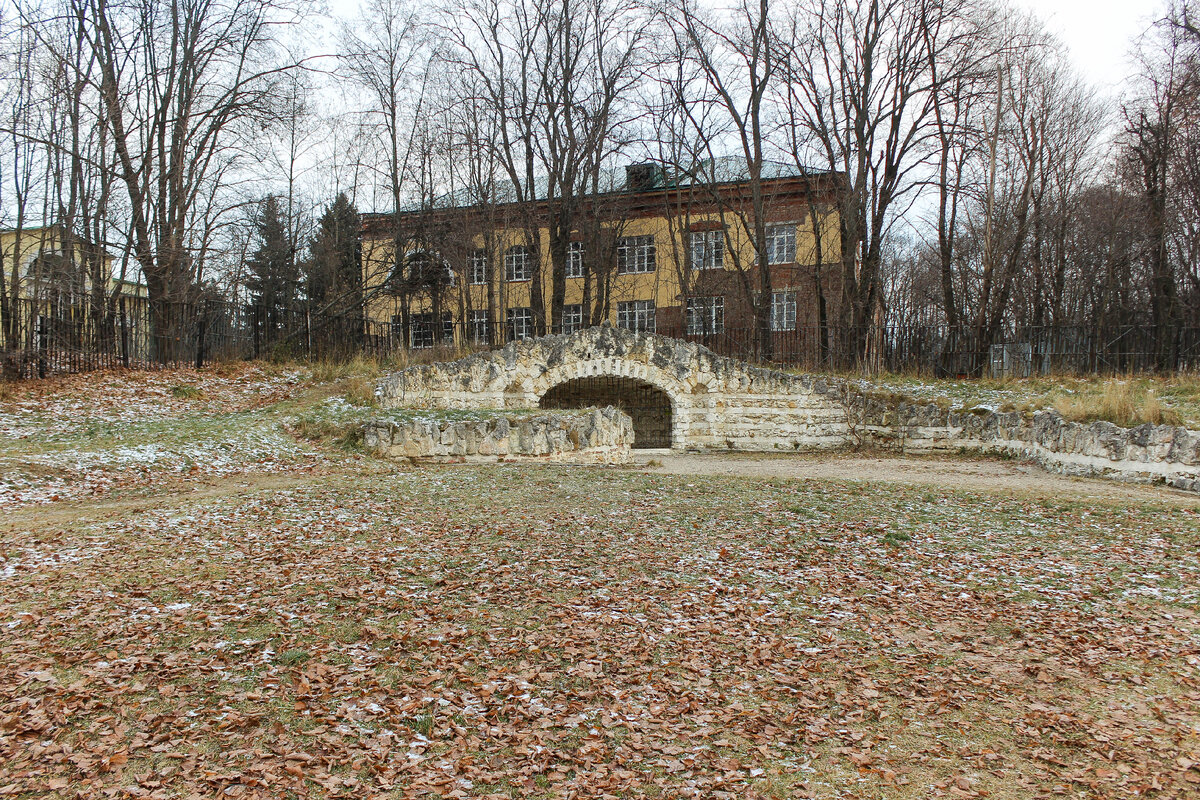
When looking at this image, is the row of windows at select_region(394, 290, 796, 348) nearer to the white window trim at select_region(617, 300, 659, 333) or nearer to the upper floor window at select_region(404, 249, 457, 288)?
the white window trim at select_region(617, 300, 659, 333)

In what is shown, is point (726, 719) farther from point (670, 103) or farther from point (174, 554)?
point (670, 103)

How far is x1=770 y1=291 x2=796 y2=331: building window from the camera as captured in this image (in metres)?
28.9

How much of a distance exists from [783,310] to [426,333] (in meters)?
13.9

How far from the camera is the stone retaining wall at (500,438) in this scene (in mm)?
12188

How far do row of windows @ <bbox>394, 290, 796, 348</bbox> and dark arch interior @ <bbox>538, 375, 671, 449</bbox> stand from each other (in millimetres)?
2189

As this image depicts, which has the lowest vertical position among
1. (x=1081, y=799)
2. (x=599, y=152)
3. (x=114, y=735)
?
(x=1081, y=799)

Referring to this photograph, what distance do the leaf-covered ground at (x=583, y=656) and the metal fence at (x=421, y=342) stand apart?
10.2 meters

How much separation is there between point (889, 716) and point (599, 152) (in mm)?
24032

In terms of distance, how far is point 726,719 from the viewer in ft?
12.3

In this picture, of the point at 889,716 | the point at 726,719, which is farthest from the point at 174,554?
the point at 889,716

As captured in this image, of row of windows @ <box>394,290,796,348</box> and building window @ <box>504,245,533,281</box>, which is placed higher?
building window @ <box>504,245,533,281</box>

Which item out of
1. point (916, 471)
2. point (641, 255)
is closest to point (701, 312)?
point (641, 255)

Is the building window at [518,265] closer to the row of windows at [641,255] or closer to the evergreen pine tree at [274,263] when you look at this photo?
the row of windows at [641,255]

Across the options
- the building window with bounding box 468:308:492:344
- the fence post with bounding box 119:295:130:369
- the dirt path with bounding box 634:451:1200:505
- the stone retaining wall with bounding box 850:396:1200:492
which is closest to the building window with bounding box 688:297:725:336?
the building window with bounding box 468:308:492:344
